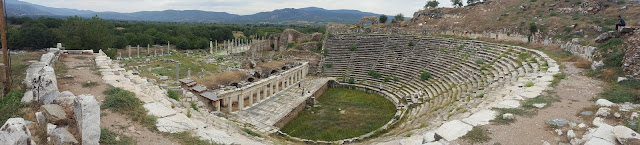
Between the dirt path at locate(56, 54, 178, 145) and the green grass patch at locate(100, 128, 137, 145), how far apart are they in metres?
0.12

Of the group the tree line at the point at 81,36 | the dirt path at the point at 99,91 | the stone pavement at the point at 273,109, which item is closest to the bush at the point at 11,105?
the dirt path at the point at 99,91

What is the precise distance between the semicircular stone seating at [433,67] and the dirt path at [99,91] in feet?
27.1

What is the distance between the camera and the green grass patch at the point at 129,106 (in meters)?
6.91

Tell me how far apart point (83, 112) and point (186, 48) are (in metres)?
46.5

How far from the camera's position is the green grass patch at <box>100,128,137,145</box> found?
5.67 metres

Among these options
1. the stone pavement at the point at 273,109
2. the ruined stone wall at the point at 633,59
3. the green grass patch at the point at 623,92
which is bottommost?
the stone pavement at the point at 273,109

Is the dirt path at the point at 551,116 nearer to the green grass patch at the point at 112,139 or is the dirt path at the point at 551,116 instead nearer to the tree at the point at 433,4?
the green grass patch at the point at 112,139

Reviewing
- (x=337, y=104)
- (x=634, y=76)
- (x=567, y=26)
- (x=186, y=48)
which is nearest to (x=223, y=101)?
(x=337, y=104)

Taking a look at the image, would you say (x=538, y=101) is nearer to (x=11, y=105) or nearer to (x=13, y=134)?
(x=13, y=134)

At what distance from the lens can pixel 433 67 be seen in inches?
883

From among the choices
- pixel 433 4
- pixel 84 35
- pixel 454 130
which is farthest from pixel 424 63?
pixel 433 4

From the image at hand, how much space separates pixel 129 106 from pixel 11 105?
223 cm

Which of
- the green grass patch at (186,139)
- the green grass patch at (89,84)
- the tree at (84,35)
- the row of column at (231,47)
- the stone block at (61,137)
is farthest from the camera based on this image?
the row of column at (231,47)

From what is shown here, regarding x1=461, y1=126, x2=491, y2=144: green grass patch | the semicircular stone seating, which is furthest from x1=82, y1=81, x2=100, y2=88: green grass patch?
the semicircular stone seating
